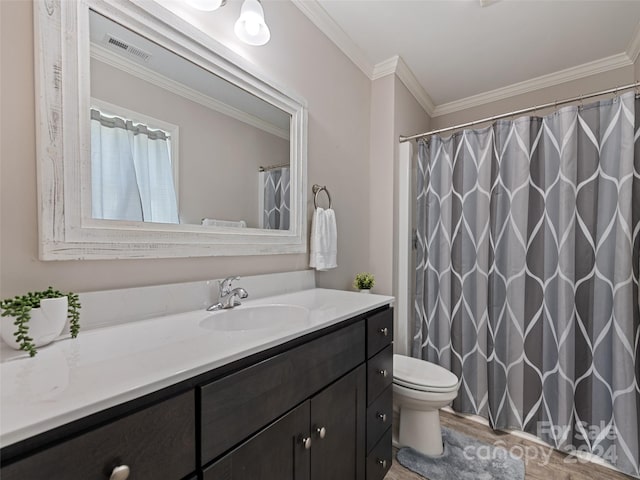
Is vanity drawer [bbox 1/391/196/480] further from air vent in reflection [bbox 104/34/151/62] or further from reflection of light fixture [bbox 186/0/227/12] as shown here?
reflection of light fixture [bbox 186/0/227/12]

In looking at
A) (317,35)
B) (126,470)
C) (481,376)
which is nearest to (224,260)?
(126,470)

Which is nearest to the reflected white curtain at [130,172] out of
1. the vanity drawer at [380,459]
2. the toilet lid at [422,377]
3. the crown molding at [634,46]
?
the vanity drawer at [380,459]

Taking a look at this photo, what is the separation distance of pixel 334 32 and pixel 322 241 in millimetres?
1293

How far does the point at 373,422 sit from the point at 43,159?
1.46 m

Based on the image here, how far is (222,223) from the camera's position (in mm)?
1241

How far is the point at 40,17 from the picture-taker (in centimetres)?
77

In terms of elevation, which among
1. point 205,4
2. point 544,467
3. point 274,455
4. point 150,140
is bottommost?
point 544,467

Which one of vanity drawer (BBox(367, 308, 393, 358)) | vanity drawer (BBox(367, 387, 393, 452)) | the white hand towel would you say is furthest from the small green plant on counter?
vanity drawer (BBox(367, 387, 393, 452))

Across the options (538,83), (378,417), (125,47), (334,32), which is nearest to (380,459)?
(378,417)

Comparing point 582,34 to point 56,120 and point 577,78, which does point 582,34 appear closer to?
point 577,78

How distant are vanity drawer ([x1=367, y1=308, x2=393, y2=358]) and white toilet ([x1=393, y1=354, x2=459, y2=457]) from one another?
408mm

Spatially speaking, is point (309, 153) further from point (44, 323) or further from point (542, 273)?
point (542, 273)

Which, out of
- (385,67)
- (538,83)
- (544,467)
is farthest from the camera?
(538,83)

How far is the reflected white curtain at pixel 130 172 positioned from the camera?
2.87ft
